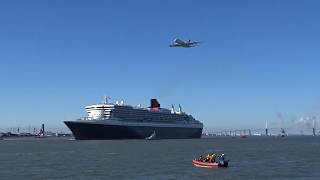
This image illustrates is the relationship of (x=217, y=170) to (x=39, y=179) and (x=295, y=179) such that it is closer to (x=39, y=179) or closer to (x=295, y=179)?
(x=295, y=179)

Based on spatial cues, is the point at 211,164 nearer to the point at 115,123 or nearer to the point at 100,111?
the point at 115,123

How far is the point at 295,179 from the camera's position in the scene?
5475 centimetres

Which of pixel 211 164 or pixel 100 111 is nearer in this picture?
pixel 211 164

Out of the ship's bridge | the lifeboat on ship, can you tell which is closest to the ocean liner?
the ship's bridge

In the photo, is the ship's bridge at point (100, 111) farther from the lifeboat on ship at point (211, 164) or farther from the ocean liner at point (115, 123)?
the lifeboat on ship at point (211, 164)

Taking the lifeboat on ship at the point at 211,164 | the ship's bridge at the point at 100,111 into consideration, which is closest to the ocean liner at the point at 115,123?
the ship's bridge at the point at 100,111

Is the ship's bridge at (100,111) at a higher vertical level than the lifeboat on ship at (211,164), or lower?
higher

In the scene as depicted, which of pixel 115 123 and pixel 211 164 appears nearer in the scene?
pixel 211 164

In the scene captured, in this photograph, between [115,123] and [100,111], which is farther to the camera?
[100,111]

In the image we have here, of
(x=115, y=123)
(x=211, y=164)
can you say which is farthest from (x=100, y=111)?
(x=211, y=164)

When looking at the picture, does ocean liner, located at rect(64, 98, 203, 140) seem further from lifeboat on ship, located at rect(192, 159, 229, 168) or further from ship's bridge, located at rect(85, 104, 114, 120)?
lifeboat on ship, located at rect(192, 159, 229, 168)

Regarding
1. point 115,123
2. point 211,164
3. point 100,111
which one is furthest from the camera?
point 100,111

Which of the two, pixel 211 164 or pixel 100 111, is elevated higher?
pixel 100 111

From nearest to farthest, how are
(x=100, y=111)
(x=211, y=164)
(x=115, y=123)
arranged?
1. (x=211, y=164)
2. (x=115, y=123)
3. (x=100, y=111)
